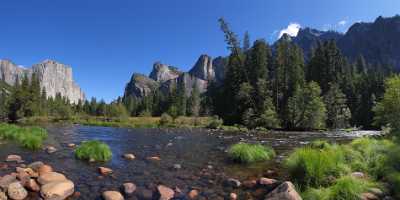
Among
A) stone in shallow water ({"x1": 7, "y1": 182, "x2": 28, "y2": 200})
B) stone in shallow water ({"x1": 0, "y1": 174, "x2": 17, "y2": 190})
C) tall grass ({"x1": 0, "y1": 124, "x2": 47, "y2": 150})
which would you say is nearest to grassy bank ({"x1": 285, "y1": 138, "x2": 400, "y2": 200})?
stone in shallow water ({"x1": 7, "y1": 182, "x2": 28, "y2": 200})

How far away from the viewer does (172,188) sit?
10.8 metres

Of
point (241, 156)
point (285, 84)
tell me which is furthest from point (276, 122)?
point (241, 156)

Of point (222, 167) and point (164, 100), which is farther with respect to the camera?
point (164, 100)

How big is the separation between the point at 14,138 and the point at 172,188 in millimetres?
15934

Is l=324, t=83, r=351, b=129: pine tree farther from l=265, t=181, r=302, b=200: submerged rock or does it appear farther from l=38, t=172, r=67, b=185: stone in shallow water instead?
l=38, t=172, r=67, b=185: stone in shallow water

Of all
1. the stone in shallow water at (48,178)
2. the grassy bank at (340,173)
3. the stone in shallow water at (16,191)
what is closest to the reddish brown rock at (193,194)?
the grassy bank at (340,173)

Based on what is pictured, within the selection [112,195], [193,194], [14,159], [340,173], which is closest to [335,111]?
[340,173]

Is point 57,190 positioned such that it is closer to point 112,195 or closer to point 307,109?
point 112,195

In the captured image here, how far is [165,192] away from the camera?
10.2 m

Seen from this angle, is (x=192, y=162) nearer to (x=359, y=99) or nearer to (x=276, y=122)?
(x=276, y=122)

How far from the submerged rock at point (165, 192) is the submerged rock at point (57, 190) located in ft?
9.25

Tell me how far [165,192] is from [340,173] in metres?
5.62

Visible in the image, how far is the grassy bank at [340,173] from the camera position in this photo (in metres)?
8.03

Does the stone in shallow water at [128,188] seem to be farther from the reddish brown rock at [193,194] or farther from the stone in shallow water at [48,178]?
the stone in shallow water at [48,178]
